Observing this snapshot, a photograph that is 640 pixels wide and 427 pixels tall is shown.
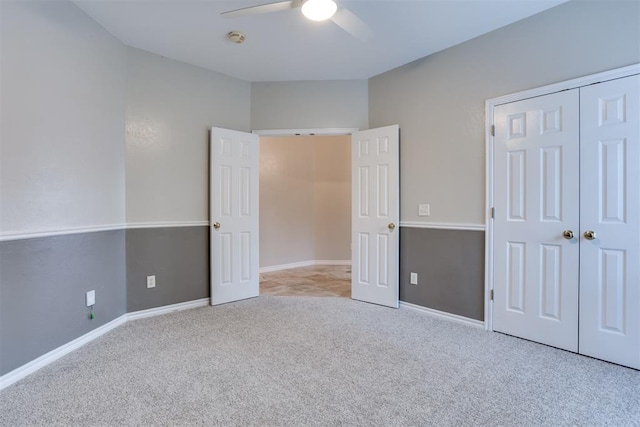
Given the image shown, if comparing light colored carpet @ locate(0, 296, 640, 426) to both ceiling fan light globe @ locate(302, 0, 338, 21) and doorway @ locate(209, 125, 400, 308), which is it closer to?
doorway @ locate(209, 125, 400, 308)

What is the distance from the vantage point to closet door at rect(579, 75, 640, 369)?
7.21ft

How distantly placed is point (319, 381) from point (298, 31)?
9.17 feet

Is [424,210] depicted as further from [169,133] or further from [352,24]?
[169,133]

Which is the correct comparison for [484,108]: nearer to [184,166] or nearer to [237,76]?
[237,76]

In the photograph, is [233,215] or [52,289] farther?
[233,215]

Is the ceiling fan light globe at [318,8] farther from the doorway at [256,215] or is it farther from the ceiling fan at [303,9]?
the doorway at [256,215]

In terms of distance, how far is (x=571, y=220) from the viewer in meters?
Result: 2.46

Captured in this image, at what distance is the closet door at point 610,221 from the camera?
86.5 inches

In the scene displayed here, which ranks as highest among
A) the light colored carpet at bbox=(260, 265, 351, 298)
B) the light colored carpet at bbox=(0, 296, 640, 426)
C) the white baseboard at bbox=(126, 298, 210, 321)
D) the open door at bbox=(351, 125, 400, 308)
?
the open door at bbox=(351, 125, 400, 308)

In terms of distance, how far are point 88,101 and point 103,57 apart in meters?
0.48

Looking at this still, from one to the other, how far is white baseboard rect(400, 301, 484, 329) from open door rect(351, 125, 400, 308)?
0.17m

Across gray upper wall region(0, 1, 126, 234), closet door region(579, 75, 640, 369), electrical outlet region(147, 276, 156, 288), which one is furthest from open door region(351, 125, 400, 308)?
gray upper wall region(0, 1, 126, 234)

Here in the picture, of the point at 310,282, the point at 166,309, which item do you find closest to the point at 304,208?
the point at 310,282

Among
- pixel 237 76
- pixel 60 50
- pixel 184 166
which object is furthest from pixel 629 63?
pixel 60 50
